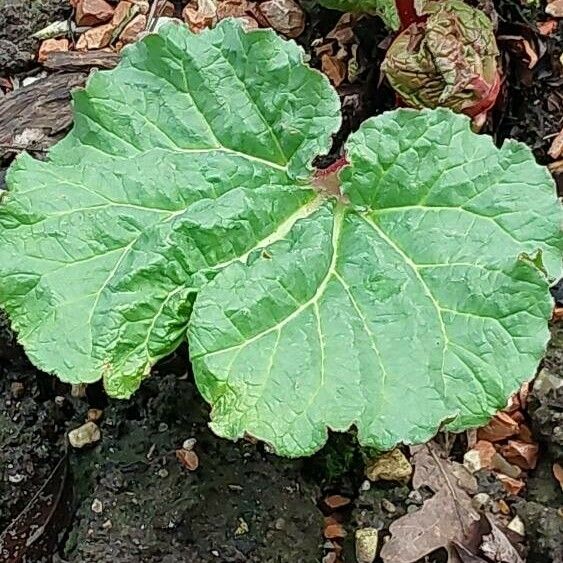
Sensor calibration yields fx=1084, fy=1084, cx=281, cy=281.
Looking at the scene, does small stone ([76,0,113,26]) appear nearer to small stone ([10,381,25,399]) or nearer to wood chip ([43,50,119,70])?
wood chip ([43,50,119,70])

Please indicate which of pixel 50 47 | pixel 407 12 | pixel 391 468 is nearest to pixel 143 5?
pixel 50 47

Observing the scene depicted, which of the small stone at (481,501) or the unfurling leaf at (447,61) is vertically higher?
the unfurling leaf at (447,61)

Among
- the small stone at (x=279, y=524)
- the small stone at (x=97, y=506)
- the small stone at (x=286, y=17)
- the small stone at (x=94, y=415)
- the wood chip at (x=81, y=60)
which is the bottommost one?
the small stone at (x=279, y=524)

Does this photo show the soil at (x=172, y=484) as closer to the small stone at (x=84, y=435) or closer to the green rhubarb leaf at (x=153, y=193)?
the small stone at (x=84, y=435)

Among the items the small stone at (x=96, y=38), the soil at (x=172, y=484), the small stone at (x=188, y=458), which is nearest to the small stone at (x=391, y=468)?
the soil at (x=172, y=484)

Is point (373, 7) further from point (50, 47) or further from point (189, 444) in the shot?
point (189, 444)

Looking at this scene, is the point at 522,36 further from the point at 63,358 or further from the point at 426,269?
the point at 63,358
